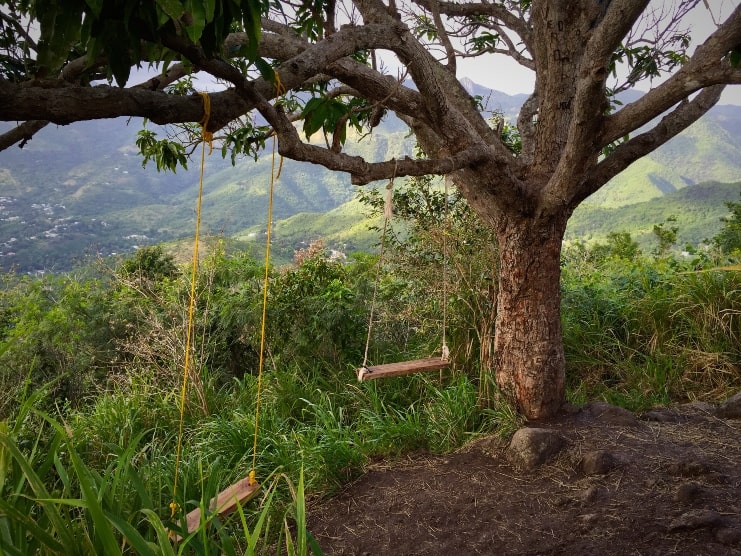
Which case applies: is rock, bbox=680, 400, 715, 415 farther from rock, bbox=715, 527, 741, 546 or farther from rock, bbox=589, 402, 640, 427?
rock, bbox=715, 527, 741, 546

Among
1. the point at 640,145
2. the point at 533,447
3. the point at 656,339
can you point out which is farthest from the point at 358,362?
the point at 640,145

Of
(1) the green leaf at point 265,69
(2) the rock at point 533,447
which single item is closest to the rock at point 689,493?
(2) the rock at point 533,447

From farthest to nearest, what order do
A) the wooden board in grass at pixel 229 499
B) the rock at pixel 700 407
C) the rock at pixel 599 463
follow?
the rock at pixel 700 407
the rock at pixel 599 463
the wooden board in grass at pixel 229 499

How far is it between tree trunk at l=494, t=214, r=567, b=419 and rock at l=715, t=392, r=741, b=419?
3.08 feet

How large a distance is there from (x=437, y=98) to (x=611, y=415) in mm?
1954

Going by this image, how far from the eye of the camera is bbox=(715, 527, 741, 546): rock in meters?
1.87

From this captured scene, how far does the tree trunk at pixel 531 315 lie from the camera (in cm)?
288

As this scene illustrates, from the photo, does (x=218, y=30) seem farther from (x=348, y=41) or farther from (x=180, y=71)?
(x=180, y=71)

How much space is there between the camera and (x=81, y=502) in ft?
3.52

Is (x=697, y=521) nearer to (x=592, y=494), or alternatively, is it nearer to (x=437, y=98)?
(x=592, y=494)

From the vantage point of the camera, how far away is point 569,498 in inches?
92.0

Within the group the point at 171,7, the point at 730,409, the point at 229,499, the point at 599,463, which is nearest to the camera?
the point at 171,7

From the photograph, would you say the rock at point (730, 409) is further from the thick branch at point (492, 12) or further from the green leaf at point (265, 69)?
the green leaf at point (265, 69)

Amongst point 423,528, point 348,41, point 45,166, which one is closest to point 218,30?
point 348,41
